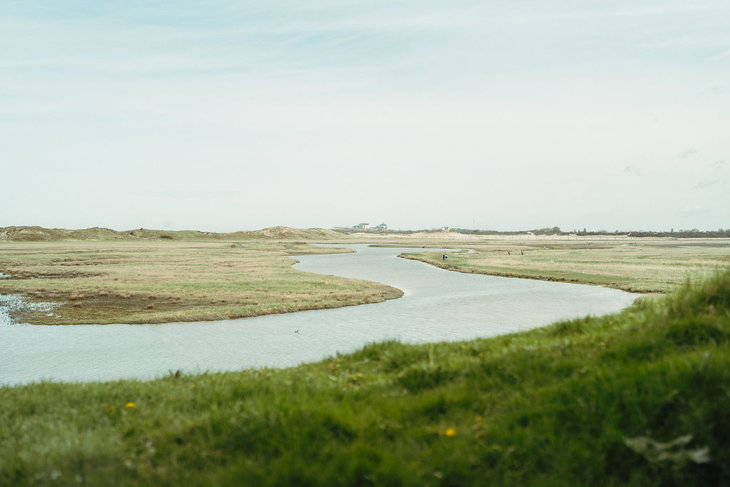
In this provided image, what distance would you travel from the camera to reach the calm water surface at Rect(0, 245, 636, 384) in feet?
59.1

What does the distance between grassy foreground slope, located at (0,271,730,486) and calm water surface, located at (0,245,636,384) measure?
5.57 metres

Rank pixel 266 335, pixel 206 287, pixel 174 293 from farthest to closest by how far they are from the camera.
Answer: pixel 206 287, pixel 174 293, pixel 266 335

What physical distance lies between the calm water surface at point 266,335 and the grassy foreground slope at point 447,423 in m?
5.57

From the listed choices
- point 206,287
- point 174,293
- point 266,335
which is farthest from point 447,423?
point 206,287

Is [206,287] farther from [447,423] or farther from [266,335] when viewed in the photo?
[447,423]

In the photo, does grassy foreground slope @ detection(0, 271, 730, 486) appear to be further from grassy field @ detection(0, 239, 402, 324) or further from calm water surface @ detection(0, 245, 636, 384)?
grassy field @ detection(0, 239, 402, 324)

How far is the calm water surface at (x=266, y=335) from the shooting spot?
1800cm

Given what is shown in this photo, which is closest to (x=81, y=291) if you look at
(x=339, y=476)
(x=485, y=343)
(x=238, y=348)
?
(x=238, y=348)

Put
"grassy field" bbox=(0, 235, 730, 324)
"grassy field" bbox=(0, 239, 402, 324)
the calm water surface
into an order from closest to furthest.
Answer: the calm water surface, "grassy field" bbox=(0, 239, 402, 324), "grassy field" bbox=(0, 235, 730, 324)

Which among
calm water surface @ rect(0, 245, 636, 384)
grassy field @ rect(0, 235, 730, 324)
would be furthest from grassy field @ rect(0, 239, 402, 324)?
calm water surface @ rect(0, 245, 636, 384)

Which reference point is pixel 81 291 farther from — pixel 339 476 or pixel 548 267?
pixel 548 267

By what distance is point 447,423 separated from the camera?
656cm

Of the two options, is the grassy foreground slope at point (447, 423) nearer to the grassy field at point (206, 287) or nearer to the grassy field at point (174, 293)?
the grassy field at point (206, 287)

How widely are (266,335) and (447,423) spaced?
718 inches
